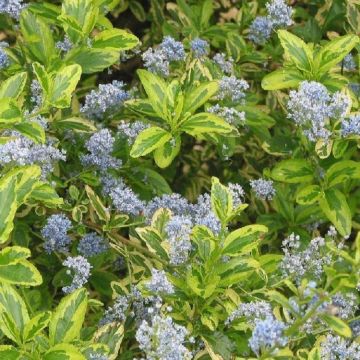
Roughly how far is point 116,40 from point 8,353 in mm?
1271

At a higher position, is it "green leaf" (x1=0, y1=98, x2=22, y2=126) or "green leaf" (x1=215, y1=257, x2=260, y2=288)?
"green leaf" (x1=0, y1=98, x2=22, y2=126)

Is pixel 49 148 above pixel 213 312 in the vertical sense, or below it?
above

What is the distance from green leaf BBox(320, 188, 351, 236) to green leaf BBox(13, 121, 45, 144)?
1.07 metres

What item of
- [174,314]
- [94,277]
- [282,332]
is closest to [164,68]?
[94,277]

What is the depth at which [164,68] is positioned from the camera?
3.17 m

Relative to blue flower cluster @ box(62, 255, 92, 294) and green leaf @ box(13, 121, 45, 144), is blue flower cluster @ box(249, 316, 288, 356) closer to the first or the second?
blue flower cluster @ box(62, 255, 92, 294)

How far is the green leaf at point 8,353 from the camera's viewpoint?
2240 millimetres

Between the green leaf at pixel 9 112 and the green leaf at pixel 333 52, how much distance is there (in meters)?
1.12

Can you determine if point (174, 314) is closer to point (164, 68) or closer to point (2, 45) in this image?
point (164, 68)

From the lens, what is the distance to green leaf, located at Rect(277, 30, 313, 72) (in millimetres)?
3020

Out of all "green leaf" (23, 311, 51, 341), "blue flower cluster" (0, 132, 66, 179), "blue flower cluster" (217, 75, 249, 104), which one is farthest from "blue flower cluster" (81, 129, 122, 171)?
"green leaf" (23, 311, 51, 341)

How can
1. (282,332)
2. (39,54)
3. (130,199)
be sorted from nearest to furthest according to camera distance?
(282,332)
(130,199)
(39,54)

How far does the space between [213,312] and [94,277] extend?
0.82 metres

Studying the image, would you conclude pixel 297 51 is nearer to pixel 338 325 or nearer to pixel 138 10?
pixel 338 325
